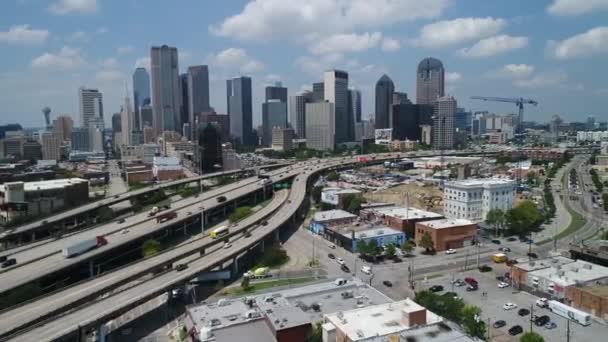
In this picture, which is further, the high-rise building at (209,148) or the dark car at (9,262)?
the high-rise building at (209,148)

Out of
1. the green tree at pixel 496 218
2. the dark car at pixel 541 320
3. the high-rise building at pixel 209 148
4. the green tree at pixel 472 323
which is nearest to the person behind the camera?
the green tree at pixel 472 323

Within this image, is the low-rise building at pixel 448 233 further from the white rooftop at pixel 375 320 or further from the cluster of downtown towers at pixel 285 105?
the cluster of downtown towers at pixel 285 105

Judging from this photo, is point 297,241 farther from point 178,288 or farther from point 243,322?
point 243,322

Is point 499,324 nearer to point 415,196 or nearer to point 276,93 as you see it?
point 415,196

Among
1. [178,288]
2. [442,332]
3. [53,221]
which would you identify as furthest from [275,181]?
[442,332]

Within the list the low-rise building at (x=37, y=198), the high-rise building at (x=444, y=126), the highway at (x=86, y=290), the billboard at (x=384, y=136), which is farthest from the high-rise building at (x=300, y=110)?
the highway at (x=86, y=290)

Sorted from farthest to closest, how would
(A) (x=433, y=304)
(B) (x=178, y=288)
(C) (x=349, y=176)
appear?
1. (C) (x=349, y=176)
2. (B) (x=178, y=288)
3. (A) (x=433, y=304)

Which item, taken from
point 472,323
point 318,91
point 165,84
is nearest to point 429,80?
point 318,91
